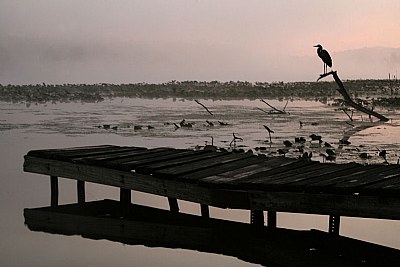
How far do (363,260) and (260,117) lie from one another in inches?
560

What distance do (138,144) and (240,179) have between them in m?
7.61

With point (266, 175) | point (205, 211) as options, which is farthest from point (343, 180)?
point (205, 211)

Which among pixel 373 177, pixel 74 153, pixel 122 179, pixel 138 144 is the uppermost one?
pixel 373 177

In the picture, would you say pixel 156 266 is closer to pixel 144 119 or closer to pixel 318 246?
pixel 318 246

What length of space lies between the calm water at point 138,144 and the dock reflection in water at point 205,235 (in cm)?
16

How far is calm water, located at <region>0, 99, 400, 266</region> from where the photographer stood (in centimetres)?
604

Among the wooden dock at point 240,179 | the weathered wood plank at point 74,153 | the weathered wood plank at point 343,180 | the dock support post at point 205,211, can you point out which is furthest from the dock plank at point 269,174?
the weathered wood plank at point 74,153

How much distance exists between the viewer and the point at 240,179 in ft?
18.4

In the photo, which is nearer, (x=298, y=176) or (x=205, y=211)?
(x=298, y=176)

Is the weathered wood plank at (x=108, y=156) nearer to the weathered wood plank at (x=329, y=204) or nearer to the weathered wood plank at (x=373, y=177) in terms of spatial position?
the weathered wood plank at (x=329, y=204)

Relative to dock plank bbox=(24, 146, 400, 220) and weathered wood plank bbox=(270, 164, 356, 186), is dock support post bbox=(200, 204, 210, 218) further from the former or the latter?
weathered wood plank bbox=(270, 164, 356, 186)

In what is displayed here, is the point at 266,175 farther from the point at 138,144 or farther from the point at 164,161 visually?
the point at 138,144

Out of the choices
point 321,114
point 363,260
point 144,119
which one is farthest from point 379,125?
point 363,260

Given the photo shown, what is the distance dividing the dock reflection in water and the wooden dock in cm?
18
